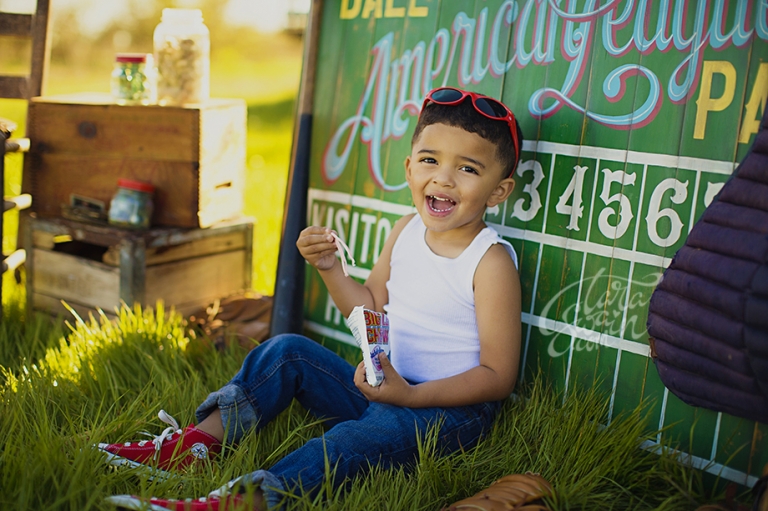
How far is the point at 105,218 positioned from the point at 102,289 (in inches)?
12.0

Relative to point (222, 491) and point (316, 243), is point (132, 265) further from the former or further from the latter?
point (222, 491)

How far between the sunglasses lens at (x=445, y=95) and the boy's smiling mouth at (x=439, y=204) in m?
0.29

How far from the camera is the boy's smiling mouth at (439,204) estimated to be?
2209 millimetres

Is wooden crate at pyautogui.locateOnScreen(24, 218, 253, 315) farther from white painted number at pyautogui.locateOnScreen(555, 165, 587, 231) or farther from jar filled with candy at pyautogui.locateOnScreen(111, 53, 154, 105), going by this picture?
white painted number at pyautogui.locateOnScreen(555, 165, 587, 231)

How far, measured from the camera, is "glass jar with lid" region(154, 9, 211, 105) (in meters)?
3.16

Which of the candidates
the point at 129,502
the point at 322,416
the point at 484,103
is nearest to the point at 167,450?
the point at 129,502

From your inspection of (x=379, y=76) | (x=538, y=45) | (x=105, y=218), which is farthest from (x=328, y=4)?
(x=105, y=218)

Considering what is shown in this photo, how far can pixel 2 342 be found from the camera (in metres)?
2.91

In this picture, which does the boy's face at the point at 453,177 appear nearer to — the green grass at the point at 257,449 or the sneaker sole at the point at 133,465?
the green grass at the point at 257,449

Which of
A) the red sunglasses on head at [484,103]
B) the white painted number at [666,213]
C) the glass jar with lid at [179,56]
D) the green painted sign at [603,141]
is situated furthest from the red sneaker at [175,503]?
the glass jar with lid at [179,56]

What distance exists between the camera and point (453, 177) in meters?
2.17

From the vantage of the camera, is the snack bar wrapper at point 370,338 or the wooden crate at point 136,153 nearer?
the snack bar wrapper at point 370,338

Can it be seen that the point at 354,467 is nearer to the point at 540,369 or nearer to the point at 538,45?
the point at 540,369

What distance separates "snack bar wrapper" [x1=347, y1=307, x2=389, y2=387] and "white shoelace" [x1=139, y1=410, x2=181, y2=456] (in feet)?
1.97
